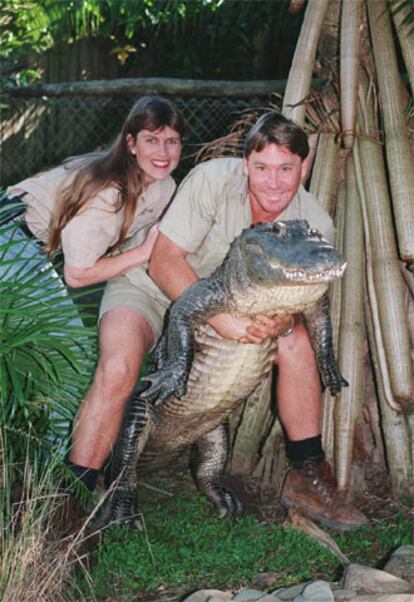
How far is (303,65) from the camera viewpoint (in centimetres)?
410

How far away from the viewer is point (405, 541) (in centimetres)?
362

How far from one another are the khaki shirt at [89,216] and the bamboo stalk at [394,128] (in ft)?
3.00

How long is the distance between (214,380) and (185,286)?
0.36 meters

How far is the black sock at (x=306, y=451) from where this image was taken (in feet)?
12.6

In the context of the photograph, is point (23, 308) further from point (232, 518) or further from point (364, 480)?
point (364, 480)

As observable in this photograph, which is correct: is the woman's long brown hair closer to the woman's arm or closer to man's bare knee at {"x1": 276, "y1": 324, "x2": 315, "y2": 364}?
the woman's arm

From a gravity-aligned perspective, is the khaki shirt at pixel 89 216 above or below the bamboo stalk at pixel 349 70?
below

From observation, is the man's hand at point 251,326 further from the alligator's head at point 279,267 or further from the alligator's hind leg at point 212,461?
the alligator's hind leg at point 212,461

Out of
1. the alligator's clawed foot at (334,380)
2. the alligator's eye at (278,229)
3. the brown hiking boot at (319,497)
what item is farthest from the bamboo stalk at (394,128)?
the brown hiking boot at (319,497)

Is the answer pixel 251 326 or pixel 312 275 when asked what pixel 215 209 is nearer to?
pixel 251 326

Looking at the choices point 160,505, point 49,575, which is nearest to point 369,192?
point 160,505

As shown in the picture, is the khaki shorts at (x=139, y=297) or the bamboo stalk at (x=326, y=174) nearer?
the khaki shorts at (x=139, y=297)

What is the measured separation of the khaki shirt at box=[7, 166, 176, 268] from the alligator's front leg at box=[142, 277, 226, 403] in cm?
43

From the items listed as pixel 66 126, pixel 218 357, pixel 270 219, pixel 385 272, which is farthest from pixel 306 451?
pixel 66 126
